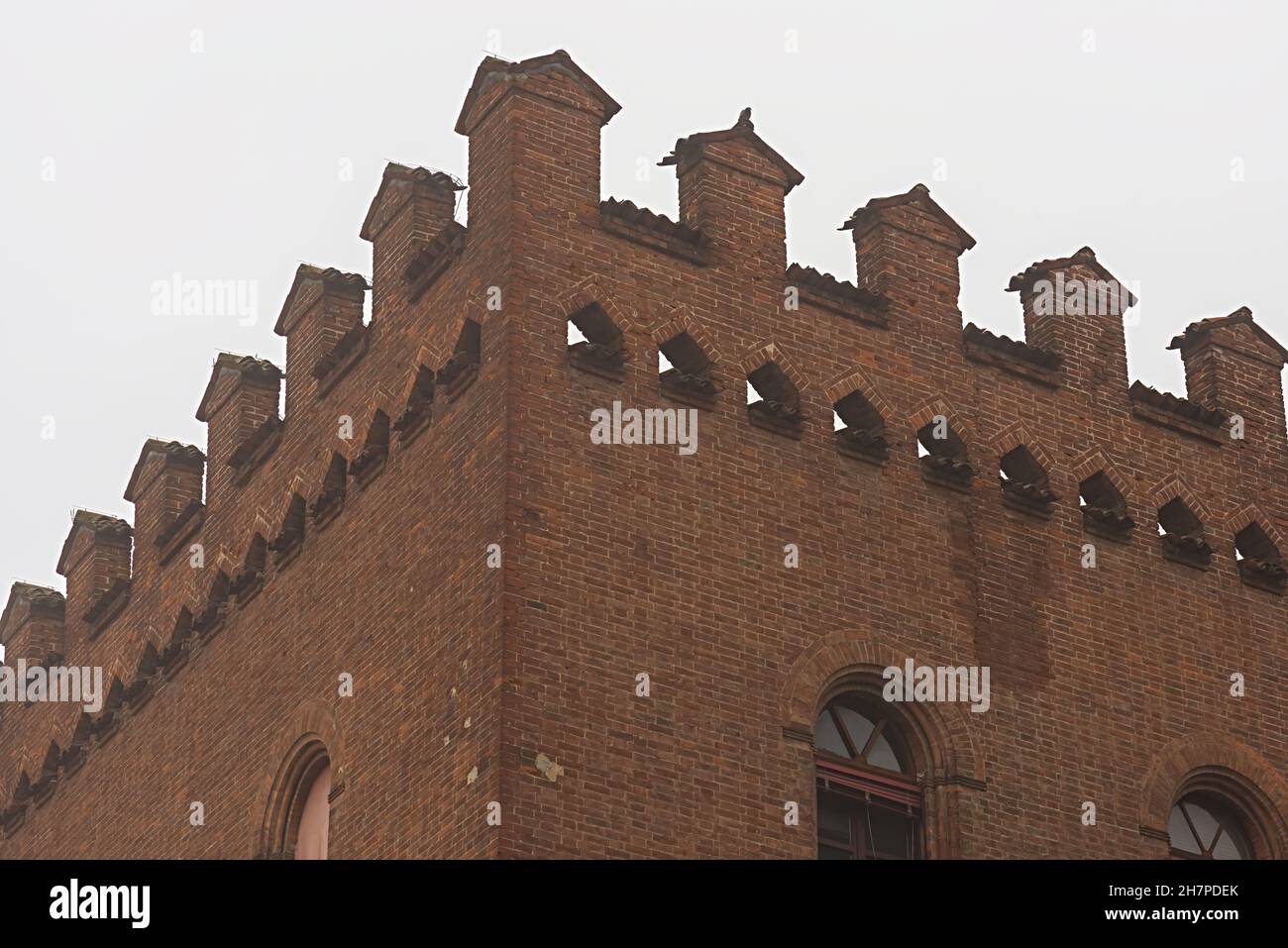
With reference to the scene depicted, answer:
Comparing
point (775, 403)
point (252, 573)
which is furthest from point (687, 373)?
point (252, 573)

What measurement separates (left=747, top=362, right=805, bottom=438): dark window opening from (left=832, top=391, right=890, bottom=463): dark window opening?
460 mm

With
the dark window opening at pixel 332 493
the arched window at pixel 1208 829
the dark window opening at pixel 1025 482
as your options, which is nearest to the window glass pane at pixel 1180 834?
the arched window at pixel 1208 829

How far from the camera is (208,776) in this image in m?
29.8

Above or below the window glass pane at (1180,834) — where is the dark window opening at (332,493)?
above

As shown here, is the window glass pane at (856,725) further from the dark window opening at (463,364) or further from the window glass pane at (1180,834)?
the dark window opening at (463,364)

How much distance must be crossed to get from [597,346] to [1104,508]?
5321 millimetres

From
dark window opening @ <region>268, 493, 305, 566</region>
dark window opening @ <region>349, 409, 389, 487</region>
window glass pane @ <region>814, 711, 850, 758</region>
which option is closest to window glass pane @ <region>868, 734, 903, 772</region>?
window glass pane @ <region>814, 711, 850, 758</region>

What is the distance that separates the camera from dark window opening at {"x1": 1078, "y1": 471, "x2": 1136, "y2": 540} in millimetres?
29391

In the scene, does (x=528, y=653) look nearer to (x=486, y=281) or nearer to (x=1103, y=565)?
(x=486, y=281)

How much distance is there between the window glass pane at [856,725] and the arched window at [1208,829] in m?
2.96

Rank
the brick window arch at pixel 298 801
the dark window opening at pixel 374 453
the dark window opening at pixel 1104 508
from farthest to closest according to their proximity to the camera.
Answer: the dark window opening at pixel 1104 508
the dark window opening at pixel 374 453
the brick window arch at pixel 298 801

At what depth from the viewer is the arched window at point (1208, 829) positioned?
28.5 meters

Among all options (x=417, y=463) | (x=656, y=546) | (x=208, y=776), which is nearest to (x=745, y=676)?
(x=656, y=546)

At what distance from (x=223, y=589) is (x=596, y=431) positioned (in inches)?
212
